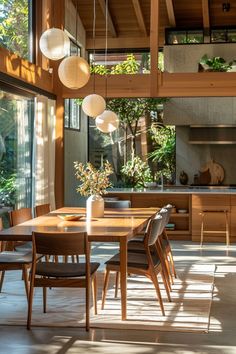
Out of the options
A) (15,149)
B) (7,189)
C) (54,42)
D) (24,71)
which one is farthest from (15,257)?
(24,71)

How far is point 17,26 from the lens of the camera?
8.11 m

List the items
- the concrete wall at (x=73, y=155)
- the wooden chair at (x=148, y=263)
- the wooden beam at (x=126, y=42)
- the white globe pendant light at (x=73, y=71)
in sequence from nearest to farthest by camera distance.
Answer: the wooden chair at (x=148, y=263) → the white globe pendant light at (x=73, y=71) → the concrete wall at (x=73, y=155) → the wooden beam at (x=126, y=42)

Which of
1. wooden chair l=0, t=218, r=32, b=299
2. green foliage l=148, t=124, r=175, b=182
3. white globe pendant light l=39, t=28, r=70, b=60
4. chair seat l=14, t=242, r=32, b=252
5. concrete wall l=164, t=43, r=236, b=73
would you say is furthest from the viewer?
green foliage l=148, t=124, r=175, b=182

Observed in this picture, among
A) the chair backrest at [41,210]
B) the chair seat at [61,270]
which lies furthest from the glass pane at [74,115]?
the chair seat at [61,270]

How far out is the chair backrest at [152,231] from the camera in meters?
4.91

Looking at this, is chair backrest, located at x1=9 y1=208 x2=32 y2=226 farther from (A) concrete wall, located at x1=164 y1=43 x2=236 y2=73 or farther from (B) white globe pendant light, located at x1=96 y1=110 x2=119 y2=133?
(A) concrete wall, located at x1=164 y1=43 x2=236 y2=73

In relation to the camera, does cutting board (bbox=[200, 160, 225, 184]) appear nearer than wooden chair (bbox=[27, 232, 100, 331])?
No

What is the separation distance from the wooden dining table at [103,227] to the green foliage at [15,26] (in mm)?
2551

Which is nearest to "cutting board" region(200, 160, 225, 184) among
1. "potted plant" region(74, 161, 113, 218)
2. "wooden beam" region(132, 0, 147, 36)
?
"wooden beam" region(132, 0, 147, 36)

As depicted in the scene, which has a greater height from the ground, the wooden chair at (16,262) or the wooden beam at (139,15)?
the wooden beam at (139,15)

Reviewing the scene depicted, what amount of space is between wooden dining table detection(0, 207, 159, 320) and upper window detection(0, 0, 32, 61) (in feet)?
8.42

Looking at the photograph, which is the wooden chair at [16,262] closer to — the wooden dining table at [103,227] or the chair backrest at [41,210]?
the wooden dining table at [103,227]

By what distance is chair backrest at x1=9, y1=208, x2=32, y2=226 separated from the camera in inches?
229

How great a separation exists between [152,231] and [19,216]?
5.36 feet
